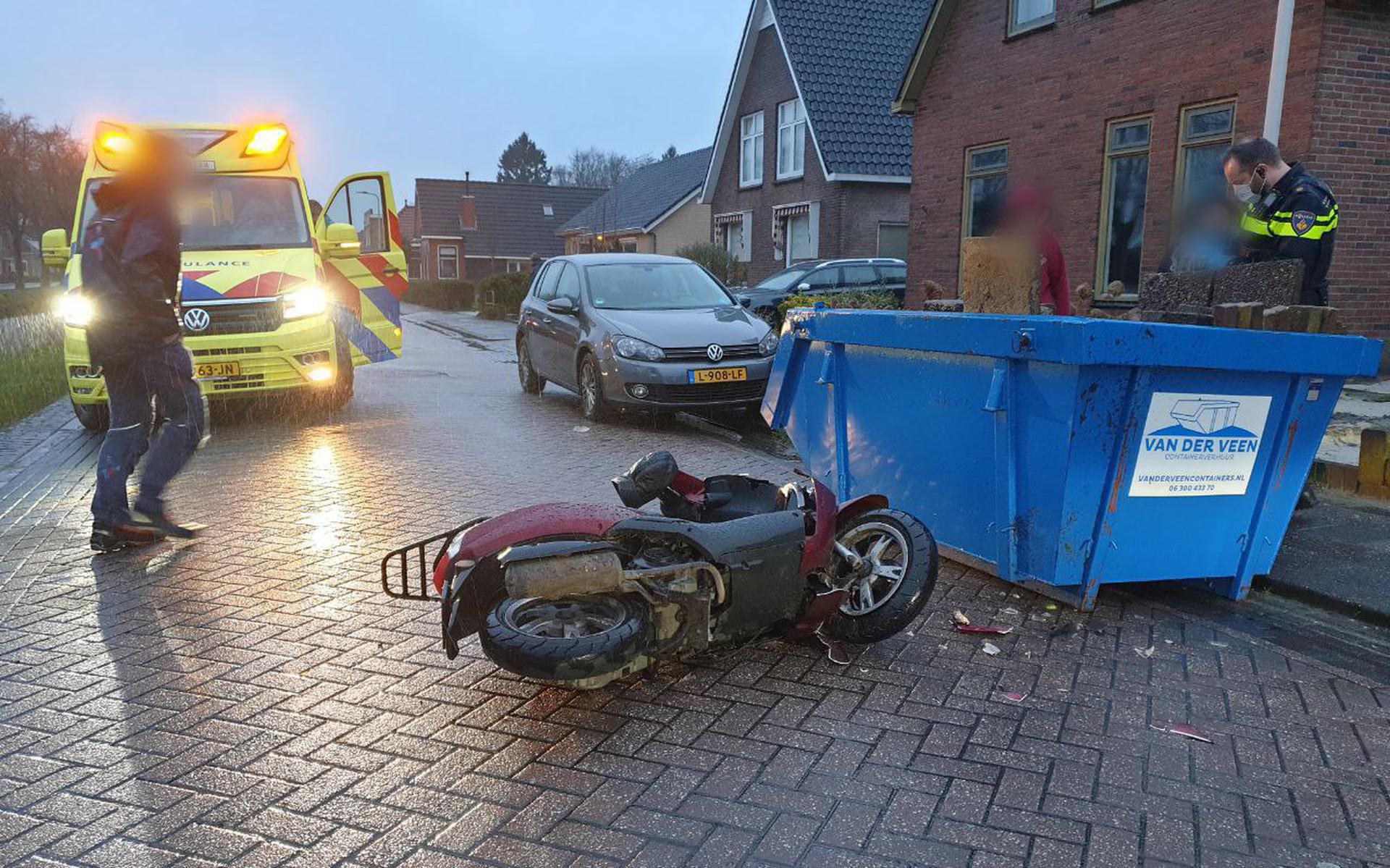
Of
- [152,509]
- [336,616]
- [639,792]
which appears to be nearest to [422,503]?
[152,509]

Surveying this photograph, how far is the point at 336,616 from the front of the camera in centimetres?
421

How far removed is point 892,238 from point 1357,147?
14255 millimetres

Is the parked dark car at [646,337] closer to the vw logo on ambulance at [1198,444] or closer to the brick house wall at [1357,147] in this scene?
the vw logo on ambulance at [1198,444]

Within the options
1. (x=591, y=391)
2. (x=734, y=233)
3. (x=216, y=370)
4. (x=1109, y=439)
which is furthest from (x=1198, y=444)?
(x=734, y=233)

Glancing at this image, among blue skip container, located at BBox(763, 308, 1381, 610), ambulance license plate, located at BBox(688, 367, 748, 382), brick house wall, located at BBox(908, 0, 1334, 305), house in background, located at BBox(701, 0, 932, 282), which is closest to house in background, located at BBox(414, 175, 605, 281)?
house in background, located at BBox(701, 0, 932, 282)

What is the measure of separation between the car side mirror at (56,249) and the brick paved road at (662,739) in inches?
207

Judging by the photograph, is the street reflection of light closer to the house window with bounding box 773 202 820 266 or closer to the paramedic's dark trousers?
the paramedic's dark trousers

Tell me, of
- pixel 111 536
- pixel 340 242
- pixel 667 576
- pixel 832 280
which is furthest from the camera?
pixel 832 280

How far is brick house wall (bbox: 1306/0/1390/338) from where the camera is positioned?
33.2 ft

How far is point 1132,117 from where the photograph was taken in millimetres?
→ 12992

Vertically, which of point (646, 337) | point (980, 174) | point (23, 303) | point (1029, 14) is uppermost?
point (1029, 14)

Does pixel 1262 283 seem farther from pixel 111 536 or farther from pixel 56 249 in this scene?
pixel 56 249

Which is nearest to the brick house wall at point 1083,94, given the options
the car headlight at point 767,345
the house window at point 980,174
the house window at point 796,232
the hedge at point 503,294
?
the house window at point 980,174

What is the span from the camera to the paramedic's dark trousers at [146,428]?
5.21m
